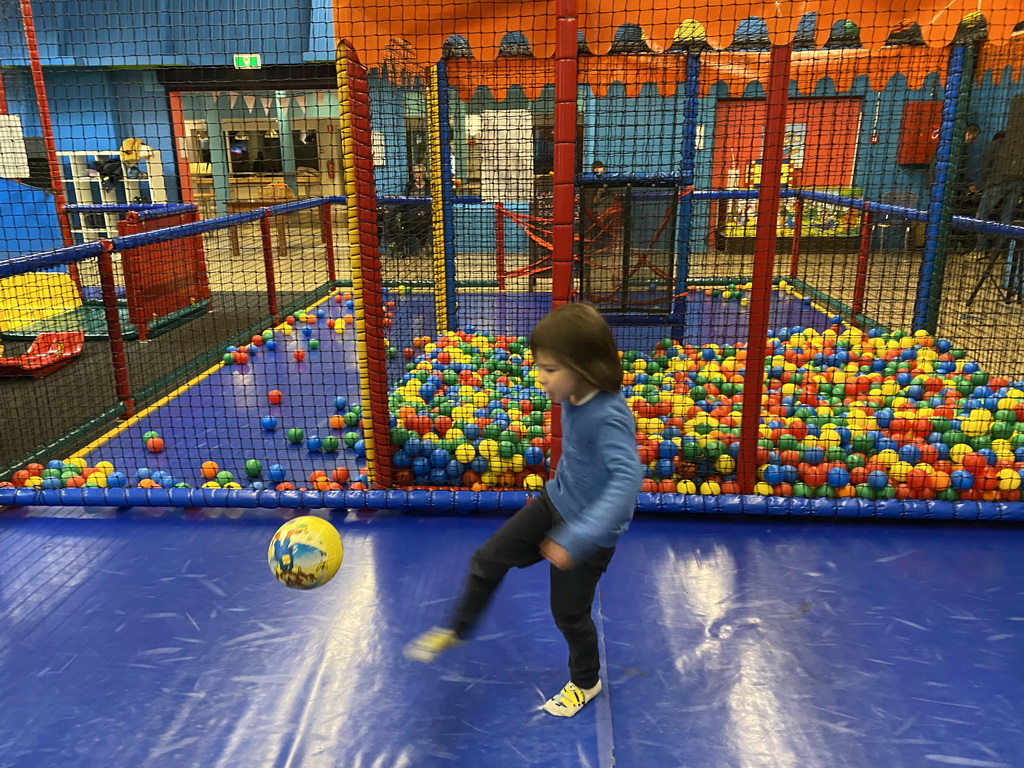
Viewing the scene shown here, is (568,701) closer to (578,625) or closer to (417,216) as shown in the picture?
(578,625)

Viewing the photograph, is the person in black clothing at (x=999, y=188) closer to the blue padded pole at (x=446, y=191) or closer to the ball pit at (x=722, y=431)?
the ball pit at (x=722, y=431)

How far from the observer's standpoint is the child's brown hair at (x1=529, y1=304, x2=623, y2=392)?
6.21ft

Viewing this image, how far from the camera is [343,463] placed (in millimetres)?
4355

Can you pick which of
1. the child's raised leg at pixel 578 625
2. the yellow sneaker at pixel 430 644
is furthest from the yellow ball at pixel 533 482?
the child's raised leg at pixel 578 625

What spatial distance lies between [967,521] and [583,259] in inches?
152

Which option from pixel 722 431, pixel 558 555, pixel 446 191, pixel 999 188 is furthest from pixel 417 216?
pixel 558 555

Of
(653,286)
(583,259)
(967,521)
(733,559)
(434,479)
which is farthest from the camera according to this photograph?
(653,286)

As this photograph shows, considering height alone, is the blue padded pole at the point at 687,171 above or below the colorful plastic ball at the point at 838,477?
above

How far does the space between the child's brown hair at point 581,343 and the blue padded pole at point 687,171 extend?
4717mm

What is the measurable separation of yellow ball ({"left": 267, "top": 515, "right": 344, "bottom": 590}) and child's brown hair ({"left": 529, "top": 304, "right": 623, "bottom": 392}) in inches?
40.0

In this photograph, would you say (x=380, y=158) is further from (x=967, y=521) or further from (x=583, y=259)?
(x=967, y=521)

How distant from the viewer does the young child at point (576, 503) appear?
1.88 metres

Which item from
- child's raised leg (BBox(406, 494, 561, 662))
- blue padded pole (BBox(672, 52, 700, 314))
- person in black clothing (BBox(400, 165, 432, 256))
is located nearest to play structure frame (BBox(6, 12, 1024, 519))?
child's raised leg (BBox(406, 494, 561, 662))

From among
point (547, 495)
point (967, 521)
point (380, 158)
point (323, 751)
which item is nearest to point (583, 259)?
point (380, 158)
